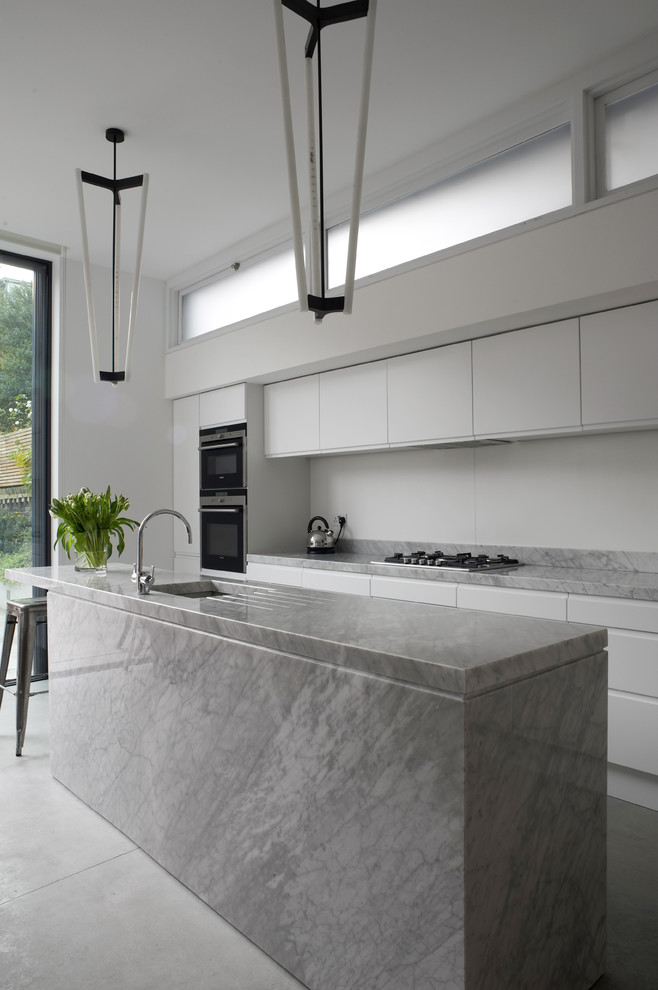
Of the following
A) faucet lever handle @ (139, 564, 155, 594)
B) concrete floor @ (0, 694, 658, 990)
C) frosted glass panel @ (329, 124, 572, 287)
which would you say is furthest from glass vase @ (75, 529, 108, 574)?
frosted glass panel @ (329, 124, 572, 287)

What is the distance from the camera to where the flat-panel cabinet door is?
204 inches

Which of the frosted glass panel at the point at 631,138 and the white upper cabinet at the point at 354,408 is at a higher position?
the frosted glass panel at the point at 631,138

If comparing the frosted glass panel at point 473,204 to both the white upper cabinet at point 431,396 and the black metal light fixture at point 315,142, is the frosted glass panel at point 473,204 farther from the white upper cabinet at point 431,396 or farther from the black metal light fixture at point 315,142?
the black metal light fixture at point 315,142

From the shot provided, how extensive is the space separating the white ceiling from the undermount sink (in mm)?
2119

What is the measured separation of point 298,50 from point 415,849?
2946 millimetres

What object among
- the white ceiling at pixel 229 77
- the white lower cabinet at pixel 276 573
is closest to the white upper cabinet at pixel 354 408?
the white lower cabinet at pixel 276 573

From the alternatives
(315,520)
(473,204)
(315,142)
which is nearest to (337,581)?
(315,520)

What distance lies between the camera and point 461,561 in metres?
3.48

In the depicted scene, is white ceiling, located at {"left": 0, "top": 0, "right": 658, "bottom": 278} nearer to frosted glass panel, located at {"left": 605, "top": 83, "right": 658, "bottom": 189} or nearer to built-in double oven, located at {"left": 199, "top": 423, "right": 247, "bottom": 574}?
frosted glass panel, located at {"left": 605, "top": 83, "right": 658, "bottom": 189}

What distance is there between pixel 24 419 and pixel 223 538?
5.19 ft

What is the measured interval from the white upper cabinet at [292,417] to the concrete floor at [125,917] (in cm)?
250

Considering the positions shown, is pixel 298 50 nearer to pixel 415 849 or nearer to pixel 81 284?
pixel 81 284

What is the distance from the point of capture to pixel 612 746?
2.72 metres

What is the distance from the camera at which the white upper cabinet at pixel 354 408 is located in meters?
3.98
